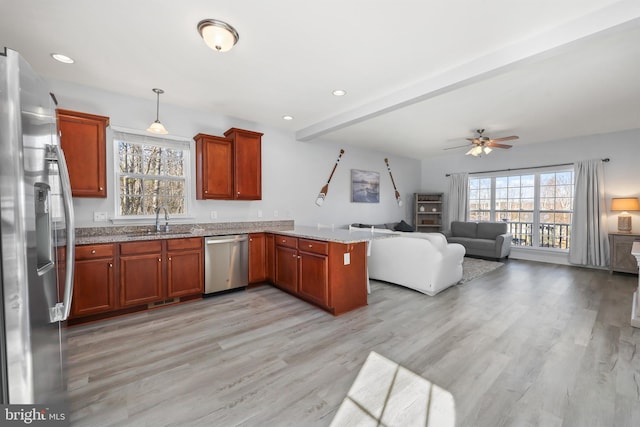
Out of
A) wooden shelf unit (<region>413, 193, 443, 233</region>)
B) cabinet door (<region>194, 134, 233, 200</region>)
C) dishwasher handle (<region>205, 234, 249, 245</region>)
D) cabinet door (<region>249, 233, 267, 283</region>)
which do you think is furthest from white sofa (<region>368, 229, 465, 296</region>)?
wooden shelf unit (<region>413, 193, 443, 233</region>)

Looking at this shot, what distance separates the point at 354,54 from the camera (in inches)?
103

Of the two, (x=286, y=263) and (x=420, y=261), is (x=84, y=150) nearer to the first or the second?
(x=286, y=263)

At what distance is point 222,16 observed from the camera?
82.7 inches

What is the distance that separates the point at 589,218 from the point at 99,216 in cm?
836

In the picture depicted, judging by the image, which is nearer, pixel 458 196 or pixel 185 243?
pixel 185 243

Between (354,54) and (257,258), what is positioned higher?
(354,54)

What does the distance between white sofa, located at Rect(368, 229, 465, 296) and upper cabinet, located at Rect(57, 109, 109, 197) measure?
3.80m

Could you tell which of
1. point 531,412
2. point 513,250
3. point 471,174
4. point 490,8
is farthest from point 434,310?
point 471,174

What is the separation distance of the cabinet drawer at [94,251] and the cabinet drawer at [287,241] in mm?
1935

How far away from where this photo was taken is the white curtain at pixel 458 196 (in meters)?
7.24

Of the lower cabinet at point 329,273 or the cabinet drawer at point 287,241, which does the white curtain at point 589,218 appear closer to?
the lower cabinet at point 329,273

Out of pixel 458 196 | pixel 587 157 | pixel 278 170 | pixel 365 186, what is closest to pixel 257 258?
pixel 278 170

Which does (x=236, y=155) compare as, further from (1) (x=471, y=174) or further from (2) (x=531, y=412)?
(1) (x=471, y=174)

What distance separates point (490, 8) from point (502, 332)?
9.25 feet
